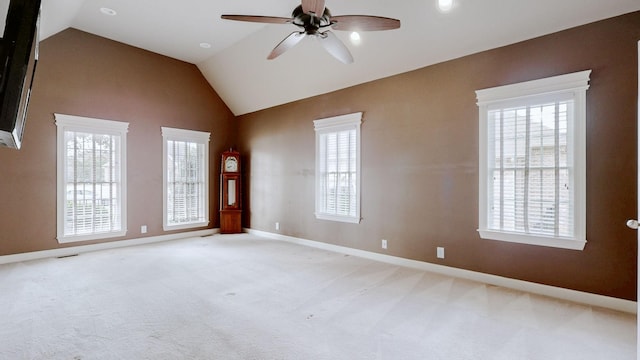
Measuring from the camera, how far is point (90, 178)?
537 cm

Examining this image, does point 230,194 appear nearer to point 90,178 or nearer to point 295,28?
point 90,178

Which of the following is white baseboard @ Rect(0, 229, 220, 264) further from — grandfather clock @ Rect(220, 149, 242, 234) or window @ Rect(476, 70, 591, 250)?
window @ Rect(476, 70, 591, 250)

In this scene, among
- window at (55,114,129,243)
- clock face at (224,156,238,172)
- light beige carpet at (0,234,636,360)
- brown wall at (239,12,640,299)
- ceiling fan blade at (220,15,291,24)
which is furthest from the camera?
clock face at (224,156,238,172)

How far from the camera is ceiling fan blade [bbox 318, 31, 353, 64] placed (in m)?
3.13

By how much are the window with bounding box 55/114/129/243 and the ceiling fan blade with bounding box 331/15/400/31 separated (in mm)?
4669

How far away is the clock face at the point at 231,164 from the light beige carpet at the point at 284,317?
9.65 ft

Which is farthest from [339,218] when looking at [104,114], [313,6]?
[104,114]

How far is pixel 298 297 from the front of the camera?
3303 mm

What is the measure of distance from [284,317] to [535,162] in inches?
122

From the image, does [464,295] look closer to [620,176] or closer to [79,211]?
A: [620,176]

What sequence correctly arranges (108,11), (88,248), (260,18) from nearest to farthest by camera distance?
(260,18), (108,11), (88,248)

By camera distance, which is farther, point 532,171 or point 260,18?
point 532,171

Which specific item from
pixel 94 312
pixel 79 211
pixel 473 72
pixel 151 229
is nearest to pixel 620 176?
pixel 473 72

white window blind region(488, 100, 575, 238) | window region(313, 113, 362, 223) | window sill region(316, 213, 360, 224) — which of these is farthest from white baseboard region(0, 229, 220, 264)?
white window blind region(488, 100, 575, 238)
